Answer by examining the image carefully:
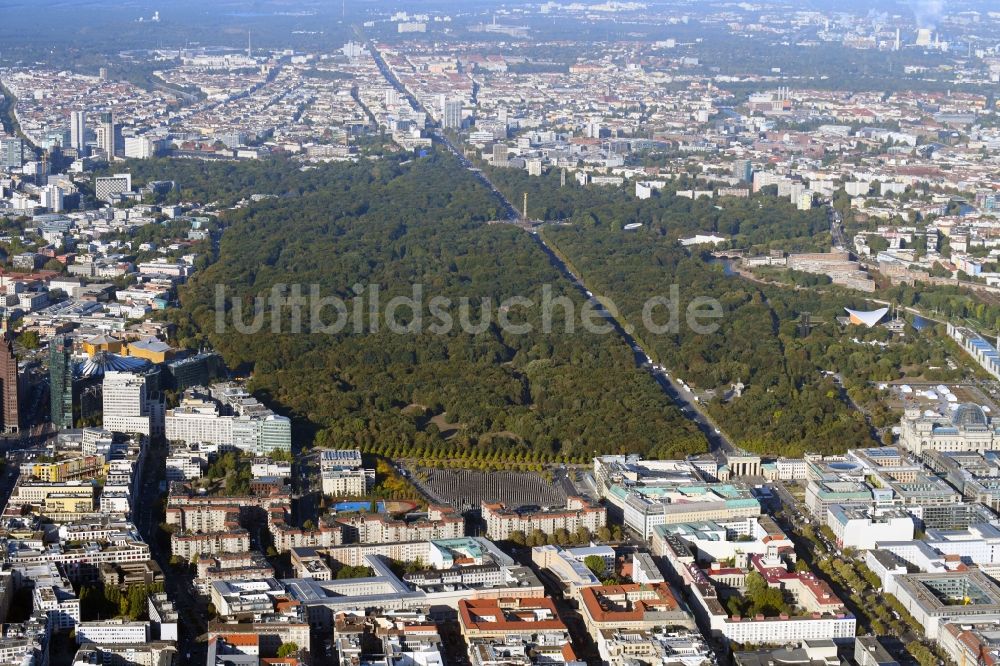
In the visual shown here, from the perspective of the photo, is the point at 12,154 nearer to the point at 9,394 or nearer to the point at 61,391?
the point at 9,394

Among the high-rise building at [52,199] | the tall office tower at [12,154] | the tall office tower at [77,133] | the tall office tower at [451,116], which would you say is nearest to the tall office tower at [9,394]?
the high-rise building at [52,199]

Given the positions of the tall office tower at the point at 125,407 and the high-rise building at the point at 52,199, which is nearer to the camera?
the tall office tower at the point at 125,407

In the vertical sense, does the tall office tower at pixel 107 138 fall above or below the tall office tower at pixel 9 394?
below

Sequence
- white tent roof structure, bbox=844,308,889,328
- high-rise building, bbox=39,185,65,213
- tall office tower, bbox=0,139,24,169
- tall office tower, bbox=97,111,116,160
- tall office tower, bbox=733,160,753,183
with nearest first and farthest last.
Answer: white tent roof structure, bbox=844,308,889,328
high-rise building, bbox=39,185,65,213
tall office tower, bbox=0,139,24,169
tall office tower, bbox=733,160,753,183
tall office tower, bbox=97,111,116,160

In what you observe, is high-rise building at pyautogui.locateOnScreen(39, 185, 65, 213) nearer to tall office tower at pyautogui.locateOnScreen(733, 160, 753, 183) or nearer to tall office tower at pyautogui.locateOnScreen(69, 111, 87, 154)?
tall office tower at pyautogui.locateOnScreen(69, 111, 87, 154)

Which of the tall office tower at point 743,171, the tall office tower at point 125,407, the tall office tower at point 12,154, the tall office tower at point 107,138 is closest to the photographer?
the tall office tower at point 125,407

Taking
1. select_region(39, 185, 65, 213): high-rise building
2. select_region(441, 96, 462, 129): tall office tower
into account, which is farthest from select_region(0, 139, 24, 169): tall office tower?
select_region(441, 96, 462, 129): tall office tower

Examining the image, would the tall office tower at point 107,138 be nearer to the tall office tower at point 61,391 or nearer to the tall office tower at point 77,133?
the tall office tower at point 77,133

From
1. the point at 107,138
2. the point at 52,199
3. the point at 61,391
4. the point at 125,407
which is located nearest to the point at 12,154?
the point at 107,138
